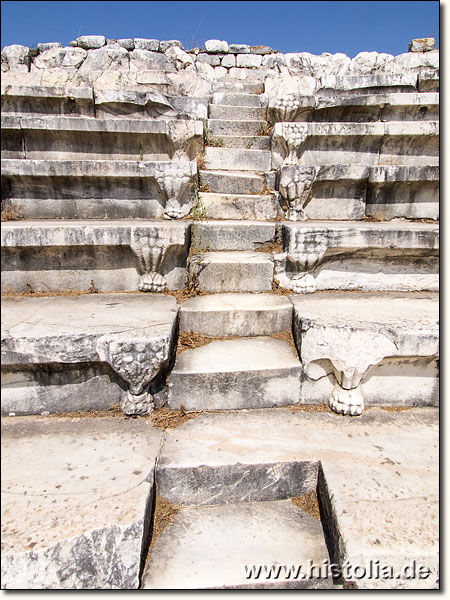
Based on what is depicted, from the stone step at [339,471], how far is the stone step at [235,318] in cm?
61

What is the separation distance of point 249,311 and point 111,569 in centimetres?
Answer: 166

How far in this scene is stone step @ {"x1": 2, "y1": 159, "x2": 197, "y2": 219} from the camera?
3148 millimetres

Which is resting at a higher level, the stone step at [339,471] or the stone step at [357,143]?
the stone step at [357,143]

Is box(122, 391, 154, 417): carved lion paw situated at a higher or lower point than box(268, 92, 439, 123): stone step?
lower

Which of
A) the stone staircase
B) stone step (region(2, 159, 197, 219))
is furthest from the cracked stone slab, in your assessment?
stone step (region(2, 159, 197, 219))

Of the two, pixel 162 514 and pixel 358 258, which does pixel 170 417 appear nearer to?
pixel 162 514

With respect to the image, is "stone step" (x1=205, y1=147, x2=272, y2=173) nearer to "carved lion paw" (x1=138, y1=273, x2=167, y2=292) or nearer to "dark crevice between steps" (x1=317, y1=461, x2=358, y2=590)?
"carved lion paw" (x1=138, y1=273, x2=167, y2=292)

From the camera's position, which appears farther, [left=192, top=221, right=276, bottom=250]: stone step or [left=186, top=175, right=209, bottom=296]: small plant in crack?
[left=192, top=221, right=276, bottom=250]: stone step

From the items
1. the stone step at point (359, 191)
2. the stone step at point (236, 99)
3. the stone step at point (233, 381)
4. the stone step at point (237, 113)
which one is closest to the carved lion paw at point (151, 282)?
the stone step at point (233, 381)

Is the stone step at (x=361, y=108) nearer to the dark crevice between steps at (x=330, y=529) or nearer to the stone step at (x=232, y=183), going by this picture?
the stone step at (x=232, y=183)

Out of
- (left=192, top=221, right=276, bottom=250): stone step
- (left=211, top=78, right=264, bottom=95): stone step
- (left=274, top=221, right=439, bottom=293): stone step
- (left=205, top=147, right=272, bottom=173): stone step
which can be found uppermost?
(left=211, top=78, right=264, bottom=95): stone step

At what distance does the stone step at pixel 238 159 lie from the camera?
4.13m

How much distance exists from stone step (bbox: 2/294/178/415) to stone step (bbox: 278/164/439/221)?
1.89 meters

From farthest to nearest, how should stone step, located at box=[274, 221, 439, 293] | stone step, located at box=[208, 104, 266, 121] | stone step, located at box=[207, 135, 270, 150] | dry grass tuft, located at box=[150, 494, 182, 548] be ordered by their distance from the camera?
stone step, located at box=[208, 104, 266, 121] → stone step, located at box=[207, 135, 270, 150] → stone step, located at box=[274, 221, 439, 293] → dry grass tuft, located at box=[150, 494, 182, 548]
